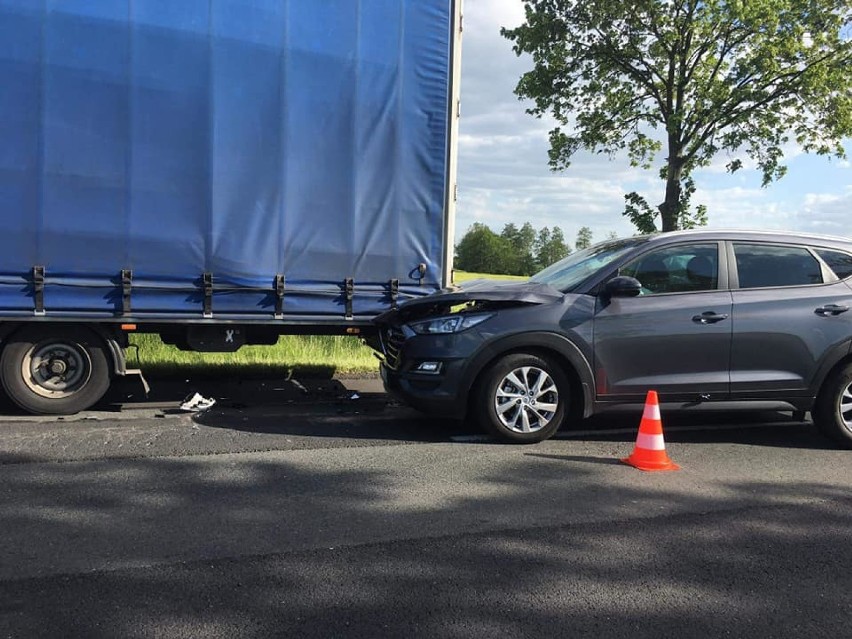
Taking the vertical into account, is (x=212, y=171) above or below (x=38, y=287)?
above

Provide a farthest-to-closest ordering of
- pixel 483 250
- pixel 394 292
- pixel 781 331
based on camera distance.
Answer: pixel 483 250 → pixel 394 292 → pixel 781 331

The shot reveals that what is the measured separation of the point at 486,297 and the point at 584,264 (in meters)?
1.18

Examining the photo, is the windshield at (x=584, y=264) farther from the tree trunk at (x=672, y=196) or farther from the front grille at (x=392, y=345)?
the tree trunk at (x=672, y=196)

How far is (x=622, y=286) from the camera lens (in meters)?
5.54

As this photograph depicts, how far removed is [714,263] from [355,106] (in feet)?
11.6

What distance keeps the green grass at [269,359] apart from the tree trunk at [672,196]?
11.8 m

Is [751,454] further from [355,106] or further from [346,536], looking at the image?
[355,106]

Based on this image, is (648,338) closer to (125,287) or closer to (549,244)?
(125,287)

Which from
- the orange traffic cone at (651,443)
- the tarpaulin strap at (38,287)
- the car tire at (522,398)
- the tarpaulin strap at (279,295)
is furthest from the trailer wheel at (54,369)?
the orange traffic cone at (651,443)

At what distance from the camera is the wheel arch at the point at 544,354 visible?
5.56 metres

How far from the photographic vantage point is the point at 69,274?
5.76 m

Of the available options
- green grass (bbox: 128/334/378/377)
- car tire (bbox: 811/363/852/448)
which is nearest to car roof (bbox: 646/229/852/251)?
car tire (bbox: 811/363/852/448)

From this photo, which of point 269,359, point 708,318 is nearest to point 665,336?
point 708,318

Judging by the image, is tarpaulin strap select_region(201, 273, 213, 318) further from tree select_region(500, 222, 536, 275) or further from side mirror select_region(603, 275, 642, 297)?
tree select_region(500, 222, 536, 275)
